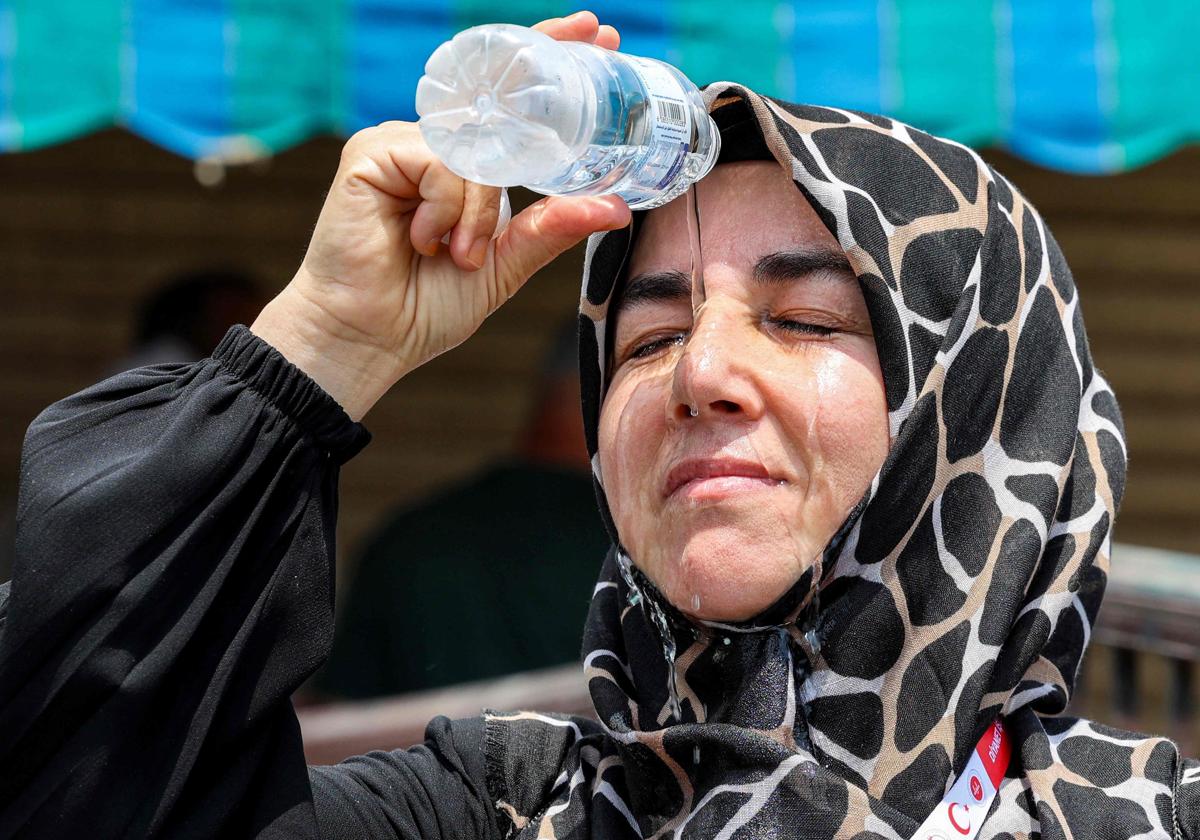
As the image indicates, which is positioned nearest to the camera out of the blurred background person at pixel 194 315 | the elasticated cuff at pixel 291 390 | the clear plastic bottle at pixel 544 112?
the clear plastic bottle at pixel 544 112

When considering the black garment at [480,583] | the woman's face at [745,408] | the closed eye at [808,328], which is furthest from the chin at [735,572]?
the black garment at [480,583]

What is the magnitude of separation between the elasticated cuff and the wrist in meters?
0.02

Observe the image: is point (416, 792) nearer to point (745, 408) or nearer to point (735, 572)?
point (735, 572)

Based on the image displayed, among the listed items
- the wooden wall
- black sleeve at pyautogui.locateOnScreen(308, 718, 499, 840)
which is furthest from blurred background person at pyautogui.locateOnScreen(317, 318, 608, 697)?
black sleeve at pyautogui.locateOnScreen(308, 718, 499, 840)

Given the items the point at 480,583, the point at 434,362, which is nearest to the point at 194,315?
the point at 434,362

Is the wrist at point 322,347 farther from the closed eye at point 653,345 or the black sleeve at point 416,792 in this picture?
the black sleeve at point 416,792

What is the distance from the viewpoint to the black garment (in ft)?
14.6

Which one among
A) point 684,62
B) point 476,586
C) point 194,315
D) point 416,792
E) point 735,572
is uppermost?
point 684,62

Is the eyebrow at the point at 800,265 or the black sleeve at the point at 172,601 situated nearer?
the black sleeve at the point at 172,601

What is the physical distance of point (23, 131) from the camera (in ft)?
11.6

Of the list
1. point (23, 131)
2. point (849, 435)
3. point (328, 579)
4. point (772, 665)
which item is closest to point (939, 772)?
point (772, 665)

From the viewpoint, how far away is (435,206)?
1.84m

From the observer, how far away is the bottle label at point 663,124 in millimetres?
1810

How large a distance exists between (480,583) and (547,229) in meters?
2.68
